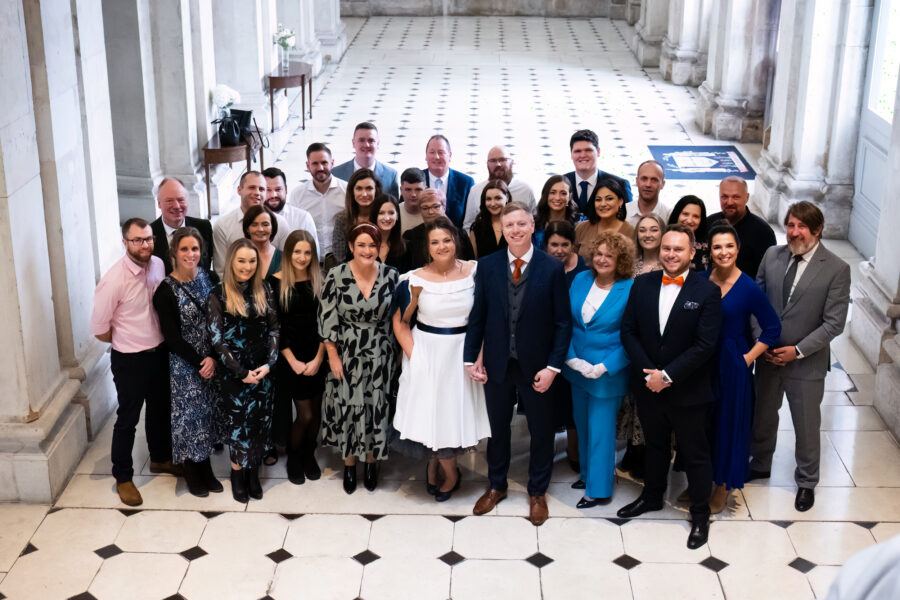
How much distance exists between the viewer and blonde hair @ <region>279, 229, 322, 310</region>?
20.0ft

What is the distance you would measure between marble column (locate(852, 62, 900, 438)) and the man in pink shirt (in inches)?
183

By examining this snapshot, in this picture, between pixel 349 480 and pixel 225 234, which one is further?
pixel 225 234

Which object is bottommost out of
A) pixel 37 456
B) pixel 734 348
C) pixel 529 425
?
pixel 37 456

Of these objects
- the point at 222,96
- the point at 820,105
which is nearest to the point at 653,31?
the point at 820,105

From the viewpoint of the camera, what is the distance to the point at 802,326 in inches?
240

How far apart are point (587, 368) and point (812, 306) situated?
1.33 meters

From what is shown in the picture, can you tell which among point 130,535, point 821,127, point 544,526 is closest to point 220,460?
point 130,535

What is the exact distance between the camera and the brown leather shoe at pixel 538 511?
6.15 m

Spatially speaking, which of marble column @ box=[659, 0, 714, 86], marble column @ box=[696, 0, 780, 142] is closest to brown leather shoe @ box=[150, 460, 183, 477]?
marble column @ box=[696, 0, 780, 142]

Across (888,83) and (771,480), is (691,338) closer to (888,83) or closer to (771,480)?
(771,480)

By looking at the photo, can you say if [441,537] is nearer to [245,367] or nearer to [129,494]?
[245,367]

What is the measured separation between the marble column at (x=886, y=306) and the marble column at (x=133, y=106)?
6382 mm

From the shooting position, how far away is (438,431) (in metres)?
6.13

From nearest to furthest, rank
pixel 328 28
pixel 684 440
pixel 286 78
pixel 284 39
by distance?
1. pixel 684 440
2. pixel 286 78
3. pixel 284 39
4. pixel 328 28
